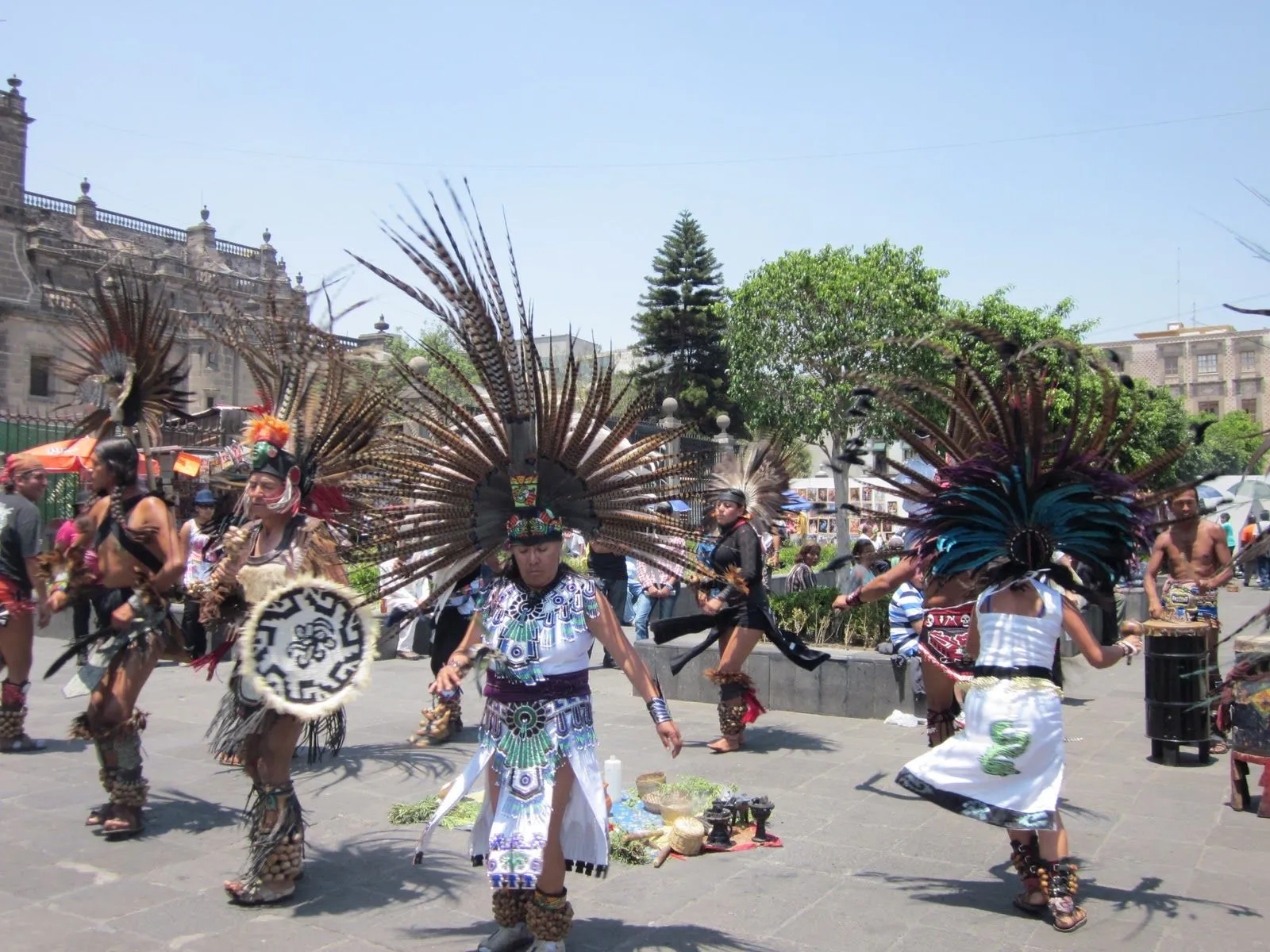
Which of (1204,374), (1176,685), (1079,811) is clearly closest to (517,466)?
(1079,811)

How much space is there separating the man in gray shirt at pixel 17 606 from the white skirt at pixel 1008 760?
5.92 metres

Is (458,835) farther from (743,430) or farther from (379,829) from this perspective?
(743,430)

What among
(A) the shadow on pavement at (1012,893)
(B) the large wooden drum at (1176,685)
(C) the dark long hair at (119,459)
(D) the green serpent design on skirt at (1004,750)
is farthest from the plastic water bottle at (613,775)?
(B) the large wooden drum at (1176,685)

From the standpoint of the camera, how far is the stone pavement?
4.05 m

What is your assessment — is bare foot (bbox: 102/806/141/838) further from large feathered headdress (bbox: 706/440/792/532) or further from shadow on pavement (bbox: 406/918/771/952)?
large feathered headdress (bbox: 706/440/792/532)

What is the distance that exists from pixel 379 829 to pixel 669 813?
1.53 metres

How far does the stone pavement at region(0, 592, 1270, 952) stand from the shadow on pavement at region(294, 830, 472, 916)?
12 mm

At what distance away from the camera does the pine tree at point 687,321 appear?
43250 millimetres

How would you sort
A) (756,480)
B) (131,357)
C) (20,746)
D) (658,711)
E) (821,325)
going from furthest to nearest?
(821,325), (756,480), (20,746), (131,357), (658,711)

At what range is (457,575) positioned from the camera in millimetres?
4043

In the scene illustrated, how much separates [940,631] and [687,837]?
1833 mm

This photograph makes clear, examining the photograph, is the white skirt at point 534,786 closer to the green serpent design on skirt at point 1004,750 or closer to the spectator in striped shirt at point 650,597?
the green serpent design on skirt at point 1004,750

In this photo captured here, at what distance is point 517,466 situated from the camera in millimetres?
3855

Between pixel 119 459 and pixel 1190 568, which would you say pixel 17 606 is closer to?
pixel 119 459
